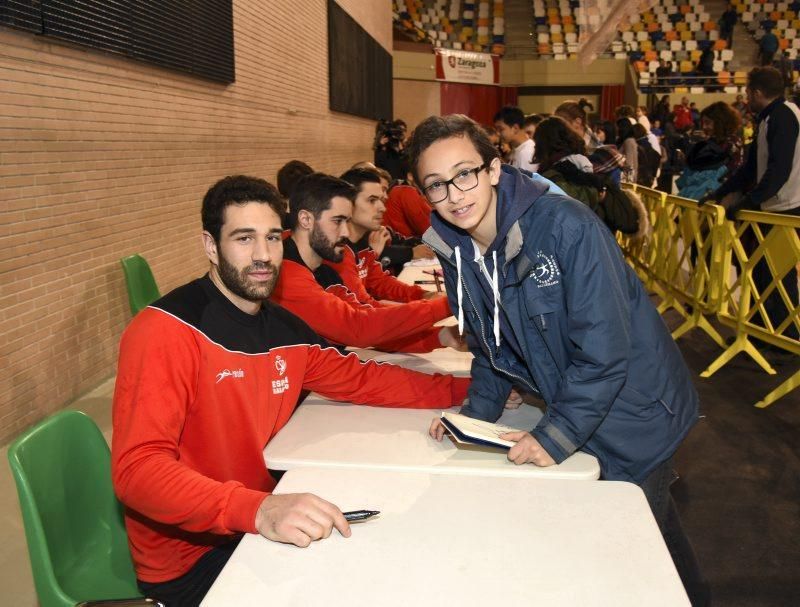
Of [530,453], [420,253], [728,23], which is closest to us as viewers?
[530,453]

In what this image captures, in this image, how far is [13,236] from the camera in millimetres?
3463

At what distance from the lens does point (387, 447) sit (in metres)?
1.87

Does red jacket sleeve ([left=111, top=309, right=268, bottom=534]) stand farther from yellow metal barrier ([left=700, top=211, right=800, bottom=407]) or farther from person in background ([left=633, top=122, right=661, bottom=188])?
person in background ([left=633, top=122, right=661, bottom=188])

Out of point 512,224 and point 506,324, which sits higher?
point 512,224

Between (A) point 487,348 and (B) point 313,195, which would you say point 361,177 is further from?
(A) point 487,348

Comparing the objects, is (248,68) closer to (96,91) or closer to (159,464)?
(96,91)

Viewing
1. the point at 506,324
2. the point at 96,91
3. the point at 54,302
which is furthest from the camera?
the point at 96,91

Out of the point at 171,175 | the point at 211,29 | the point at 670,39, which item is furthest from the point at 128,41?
the point at 670,39

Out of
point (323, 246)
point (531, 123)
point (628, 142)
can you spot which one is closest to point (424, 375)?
point (323, 246)

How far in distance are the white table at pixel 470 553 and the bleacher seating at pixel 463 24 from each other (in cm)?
2152

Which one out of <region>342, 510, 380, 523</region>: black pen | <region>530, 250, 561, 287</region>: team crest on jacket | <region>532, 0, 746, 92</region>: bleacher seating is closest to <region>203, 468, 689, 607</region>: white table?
<region>342, 510, 380, 523</region>: black pen

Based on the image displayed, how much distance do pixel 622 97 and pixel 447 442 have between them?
21.0 meters

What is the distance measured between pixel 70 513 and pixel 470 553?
38.9 inches

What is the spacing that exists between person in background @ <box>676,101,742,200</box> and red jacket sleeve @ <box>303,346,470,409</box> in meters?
5.15
